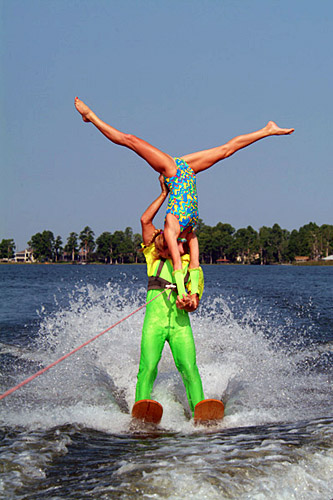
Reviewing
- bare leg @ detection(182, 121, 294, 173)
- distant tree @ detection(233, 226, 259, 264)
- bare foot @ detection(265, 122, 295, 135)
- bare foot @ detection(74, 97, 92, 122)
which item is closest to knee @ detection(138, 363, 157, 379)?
bare leg @ detection(182, 121, 294, 173)

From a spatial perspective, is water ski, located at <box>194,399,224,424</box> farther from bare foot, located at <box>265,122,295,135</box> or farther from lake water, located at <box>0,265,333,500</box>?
bare foot, located at <box>265,122,295,135</box>

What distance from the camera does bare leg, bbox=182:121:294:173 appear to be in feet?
18.0

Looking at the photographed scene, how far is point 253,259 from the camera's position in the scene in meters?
183

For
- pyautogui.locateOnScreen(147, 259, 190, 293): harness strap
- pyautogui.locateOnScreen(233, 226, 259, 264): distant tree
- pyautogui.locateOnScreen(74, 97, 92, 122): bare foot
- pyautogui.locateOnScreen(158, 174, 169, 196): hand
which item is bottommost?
pyautogui.locateOnScreen(147, 259, 190, 293): harness strap

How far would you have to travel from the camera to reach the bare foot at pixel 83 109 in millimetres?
5316

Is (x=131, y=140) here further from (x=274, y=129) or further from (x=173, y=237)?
(x=274, y=129)

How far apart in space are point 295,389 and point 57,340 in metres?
5.80

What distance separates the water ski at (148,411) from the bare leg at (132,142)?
2368mm

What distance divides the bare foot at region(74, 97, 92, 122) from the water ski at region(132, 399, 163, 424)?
2.95m

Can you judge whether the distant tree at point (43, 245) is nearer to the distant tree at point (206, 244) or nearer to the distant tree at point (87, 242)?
the distant tree at point (87, 242)

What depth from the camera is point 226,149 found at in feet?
18.0

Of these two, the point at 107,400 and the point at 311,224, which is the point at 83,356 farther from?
the point at 311,224

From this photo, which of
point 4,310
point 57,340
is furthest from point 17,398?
point 4,310

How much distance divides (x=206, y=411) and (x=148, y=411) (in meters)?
0.58
